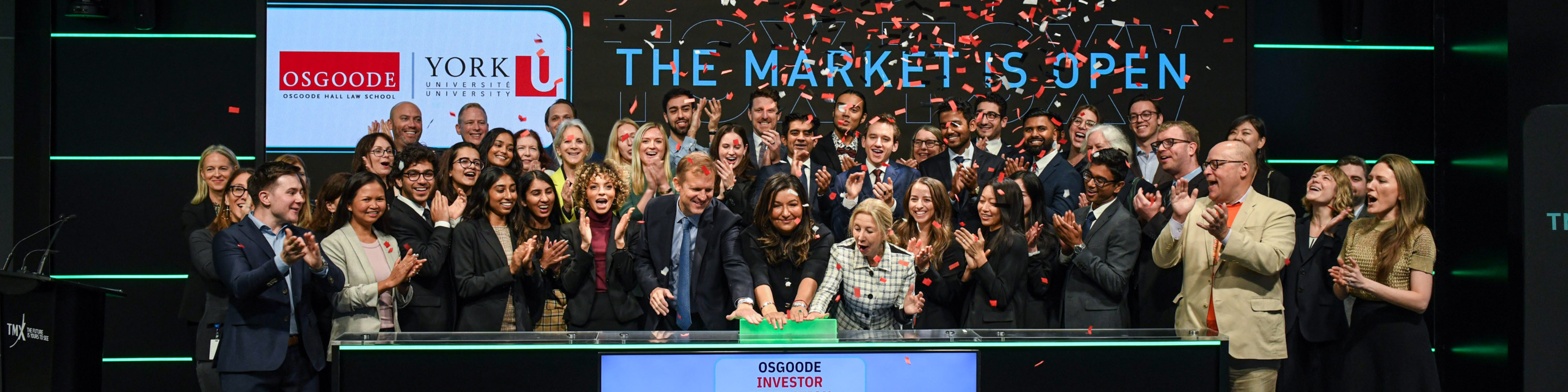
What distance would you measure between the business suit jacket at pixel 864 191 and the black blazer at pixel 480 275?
5.25 feet

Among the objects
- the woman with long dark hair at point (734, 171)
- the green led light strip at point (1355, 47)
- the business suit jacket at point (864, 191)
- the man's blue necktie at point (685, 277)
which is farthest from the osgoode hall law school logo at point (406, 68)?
the green led light strip at point (1355, 47)

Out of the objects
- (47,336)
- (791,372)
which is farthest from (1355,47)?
(47,336)

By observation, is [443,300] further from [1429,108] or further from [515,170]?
[1429,108]

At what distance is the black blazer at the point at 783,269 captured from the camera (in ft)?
17.4

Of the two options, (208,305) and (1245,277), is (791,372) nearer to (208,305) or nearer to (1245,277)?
(1245,277)

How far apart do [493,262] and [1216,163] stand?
3271 millimetres

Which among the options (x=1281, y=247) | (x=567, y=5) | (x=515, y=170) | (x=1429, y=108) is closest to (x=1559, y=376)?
(x=1281, y=247)

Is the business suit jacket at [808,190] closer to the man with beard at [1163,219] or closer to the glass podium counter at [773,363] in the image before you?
the man with beard at [1163,219]

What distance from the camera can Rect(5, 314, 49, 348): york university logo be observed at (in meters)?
4.64

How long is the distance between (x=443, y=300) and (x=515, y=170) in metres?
1.11

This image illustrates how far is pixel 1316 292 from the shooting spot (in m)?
5.59

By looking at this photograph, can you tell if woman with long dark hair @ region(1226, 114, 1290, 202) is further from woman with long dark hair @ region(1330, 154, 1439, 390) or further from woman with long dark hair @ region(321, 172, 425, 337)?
woman with long dark hair @ region(321, 172, 425, 337)

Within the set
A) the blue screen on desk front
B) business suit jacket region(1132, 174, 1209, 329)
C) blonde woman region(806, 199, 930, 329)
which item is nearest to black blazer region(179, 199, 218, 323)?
the blue screen on desk front

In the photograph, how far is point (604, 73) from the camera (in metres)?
7.11
